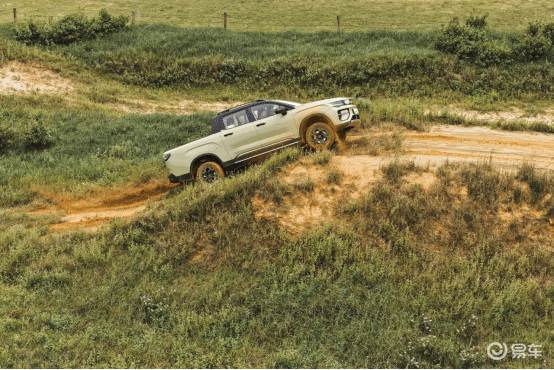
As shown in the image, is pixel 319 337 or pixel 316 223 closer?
pixel 319 337

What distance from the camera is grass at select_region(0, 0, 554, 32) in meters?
31.7

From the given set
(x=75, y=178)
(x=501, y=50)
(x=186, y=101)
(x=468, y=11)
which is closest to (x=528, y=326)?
(x=75, y=178)

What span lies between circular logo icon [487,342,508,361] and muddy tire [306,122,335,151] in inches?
240

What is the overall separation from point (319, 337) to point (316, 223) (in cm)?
293

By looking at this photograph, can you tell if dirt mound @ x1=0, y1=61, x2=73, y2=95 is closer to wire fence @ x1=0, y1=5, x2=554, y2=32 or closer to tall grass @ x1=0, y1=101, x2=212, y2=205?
tall grass @ x1=0, y1=101, x2=212, y2=205

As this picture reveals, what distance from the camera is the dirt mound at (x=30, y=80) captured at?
23170 millimetres

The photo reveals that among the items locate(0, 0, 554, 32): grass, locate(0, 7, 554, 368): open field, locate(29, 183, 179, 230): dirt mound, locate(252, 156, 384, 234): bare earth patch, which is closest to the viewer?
locate(0, 7, 554, 368): open field

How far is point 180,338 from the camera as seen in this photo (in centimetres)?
866

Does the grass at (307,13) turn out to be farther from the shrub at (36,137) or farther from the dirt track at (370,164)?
the dirt track at (370,164)

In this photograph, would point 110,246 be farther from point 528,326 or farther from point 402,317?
point 528,326

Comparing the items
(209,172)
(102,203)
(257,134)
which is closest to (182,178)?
(209,172)

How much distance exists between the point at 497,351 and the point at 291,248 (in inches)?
179

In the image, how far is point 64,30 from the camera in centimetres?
2798

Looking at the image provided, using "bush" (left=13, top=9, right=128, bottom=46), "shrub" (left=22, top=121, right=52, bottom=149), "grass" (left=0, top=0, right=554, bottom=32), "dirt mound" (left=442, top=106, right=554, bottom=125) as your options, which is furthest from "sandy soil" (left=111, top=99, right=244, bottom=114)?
"grass" (left=0, top=0, right=554, bottom=32)
